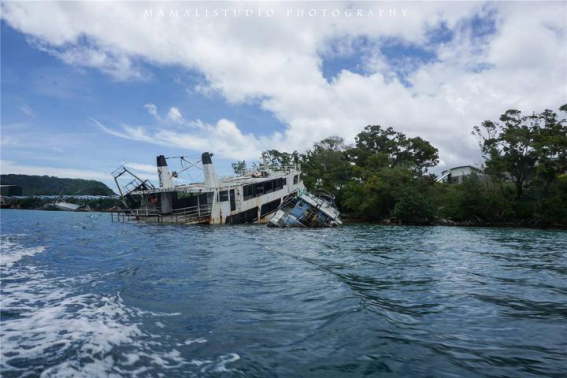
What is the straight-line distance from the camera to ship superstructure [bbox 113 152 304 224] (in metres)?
32.3

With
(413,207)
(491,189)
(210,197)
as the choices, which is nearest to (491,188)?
(491,189)

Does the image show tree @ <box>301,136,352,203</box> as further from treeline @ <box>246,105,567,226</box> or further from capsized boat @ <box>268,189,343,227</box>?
capsized boat @ <box>268,189,343,227</box>

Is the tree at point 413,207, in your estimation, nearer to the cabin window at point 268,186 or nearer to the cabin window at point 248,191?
the cabin window at point 268,186

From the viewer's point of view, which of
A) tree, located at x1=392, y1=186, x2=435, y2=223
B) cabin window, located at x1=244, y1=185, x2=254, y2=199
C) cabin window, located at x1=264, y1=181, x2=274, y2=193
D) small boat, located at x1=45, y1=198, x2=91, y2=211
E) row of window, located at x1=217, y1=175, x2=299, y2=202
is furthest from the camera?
small boat, located at x1=45, y1=198, x2=91, y2=211

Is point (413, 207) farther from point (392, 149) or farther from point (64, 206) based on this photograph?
point (64, 206)

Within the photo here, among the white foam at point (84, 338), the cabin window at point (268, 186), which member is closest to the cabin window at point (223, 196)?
the cabin window at point (268, 186)

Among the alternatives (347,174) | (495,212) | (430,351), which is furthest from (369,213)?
(430,351)

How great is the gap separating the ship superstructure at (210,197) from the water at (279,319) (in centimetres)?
2053

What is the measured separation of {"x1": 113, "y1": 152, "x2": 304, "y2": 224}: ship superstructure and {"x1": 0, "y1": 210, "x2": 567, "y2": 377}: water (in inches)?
808

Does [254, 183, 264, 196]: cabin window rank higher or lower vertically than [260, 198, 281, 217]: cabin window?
higher

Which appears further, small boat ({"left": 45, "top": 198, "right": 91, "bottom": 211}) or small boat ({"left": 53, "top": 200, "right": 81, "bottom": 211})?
small boat ({"left": 45, "top": 198, "right": 91, "bottom": 211})

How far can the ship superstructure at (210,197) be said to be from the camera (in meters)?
32.3

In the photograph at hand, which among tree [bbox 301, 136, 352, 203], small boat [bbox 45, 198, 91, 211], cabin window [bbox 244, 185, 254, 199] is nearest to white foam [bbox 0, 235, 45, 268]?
cabin window [bbox 244, 185, 254, 199]

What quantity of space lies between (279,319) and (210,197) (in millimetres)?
29473
